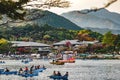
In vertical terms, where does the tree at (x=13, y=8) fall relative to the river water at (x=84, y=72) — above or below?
above

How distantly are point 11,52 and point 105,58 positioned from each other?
139 feet

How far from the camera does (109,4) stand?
1540 cm

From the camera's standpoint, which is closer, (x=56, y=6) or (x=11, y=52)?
(x=56, y=6)

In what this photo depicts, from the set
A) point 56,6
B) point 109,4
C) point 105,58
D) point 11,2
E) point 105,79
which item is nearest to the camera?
point 109,4

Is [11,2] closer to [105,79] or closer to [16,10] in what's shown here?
[16,10]

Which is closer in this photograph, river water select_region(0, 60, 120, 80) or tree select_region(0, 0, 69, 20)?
tree select_region(0, 0, 69, 20)

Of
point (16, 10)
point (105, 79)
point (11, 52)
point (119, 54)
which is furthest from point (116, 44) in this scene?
point (16, 10)

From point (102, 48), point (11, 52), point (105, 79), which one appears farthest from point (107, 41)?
point (105, 79)

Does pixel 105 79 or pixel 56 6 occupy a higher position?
pixel 56 6

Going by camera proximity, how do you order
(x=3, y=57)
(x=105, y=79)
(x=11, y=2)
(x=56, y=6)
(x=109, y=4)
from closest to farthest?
(x=109, y=4) < (x=56, y=6) < (x=11, y=2) < (x=105, y=79) < (x=3, y=57)

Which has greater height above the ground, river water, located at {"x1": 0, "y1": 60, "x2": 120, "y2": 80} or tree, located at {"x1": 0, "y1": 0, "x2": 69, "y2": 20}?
tree, located at {"x1": 0, "y1": 0, "x2": 69, "y2": 20}

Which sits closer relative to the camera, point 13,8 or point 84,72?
point 13,8

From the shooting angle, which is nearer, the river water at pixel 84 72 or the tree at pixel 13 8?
the tree at pixel 13 8

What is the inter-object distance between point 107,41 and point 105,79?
117411 mm
